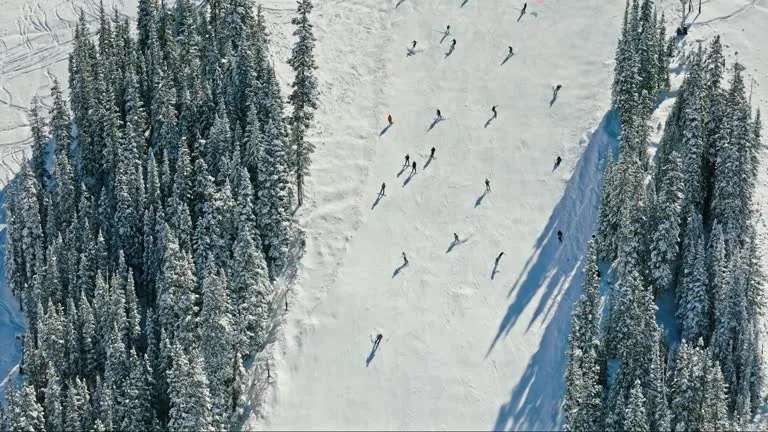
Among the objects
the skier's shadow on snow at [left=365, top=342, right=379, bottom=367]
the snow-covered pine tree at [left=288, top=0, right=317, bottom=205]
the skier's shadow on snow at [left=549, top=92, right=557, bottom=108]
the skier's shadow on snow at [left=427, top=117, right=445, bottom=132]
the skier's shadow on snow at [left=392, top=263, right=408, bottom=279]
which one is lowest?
the skier's shadow on snow at [left=365, top=342, right=379, bottom=367]

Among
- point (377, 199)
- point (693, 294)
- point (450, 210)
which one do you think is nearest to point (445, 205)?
point (450, 210)

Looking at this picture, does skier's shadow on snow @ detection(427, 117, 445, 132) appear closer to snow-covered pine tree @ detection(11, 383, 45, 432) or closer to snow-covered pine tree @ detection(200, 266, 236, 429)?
snow-covered pine tree @ detection(200, 266, 236, 429)

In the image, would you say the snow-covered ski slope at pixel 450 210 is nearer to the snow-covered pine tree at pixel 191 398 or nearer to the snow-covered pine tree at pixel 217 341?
the snow-covered pine tree at pixel 217 341

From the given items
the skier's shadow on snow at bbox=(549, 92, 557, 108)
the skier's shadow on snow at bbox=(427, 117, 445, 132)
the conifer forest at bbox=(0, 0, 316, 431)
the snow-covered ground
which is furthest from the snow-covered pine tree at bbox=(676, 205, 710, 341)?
the conifer forest at bbox=(0, 0, 316, 431)

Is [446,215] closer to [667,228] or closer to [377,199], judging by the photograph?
[377,199]

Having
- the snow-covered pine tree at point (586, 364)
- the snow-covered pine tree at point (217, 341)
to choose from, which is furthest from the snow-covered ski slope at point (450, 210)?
the snow-covered pine tree at point (586, 364)

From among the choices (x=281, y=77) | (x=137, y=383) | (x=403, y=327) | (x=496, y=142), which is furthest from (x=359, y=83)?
(x=137, y=383)

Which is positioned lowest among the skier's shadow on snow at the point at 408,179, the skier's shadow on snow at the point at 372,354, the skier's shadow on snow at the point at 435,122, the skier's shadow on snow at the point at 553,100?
the skier's shadow on snow at the point at 372,354

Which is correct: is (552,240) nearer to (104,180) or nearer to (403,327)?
(403,327)
